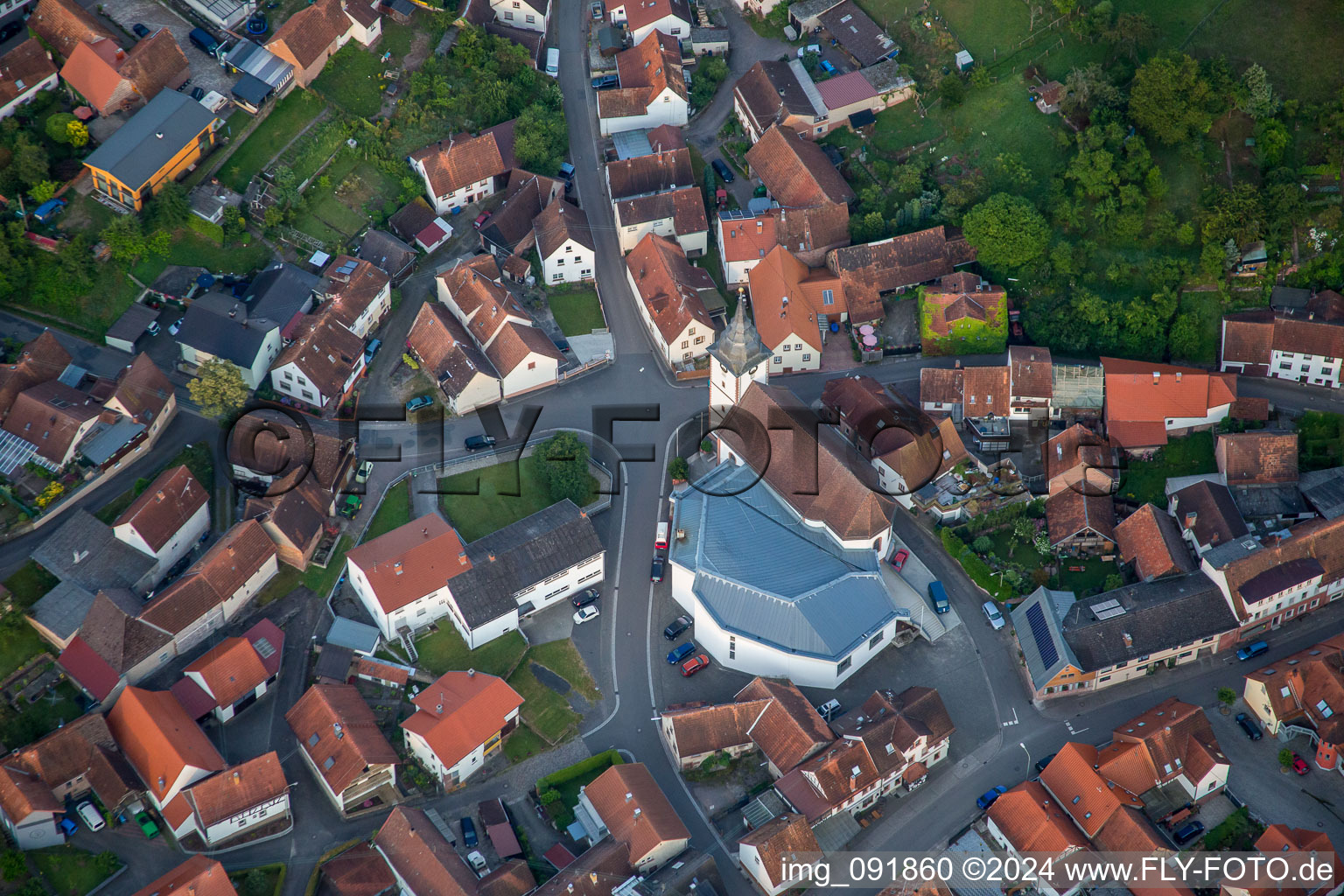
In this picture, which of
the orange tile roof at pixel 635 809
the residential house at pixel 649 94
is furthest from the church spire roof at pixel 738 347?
the residential house at pixel 649 94

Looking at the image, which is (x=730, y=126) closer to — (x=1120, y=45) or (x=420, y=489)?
(x=1120, y=45)

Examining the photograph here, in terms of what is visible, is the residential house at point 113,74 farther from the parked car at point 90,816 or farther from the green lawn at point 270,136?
the parked car at point 90,816

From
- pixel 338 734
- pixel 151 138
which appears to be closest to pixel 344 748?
pixel 338 734

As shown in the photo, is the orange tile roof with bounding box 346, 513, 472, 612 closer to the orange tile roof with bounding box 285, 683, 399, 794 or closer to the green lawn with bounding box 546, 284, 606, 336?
the orange tile roof with bounding box 285, 683, 399, 794

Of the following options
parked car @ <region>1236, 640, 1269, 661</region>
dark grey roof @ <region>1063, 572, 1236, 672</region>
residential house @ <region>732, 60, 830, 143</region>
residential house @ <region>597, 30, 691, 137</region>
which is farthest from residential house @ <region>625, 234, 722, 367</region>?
parked car @ <region>1236, 640, 1269, 661</region>

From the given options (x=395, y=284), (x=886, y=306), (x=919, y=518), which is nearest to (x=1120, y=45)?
(x=886, y=306)

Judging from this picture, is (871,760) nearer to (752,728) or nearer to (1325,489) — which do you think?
(752,728)
